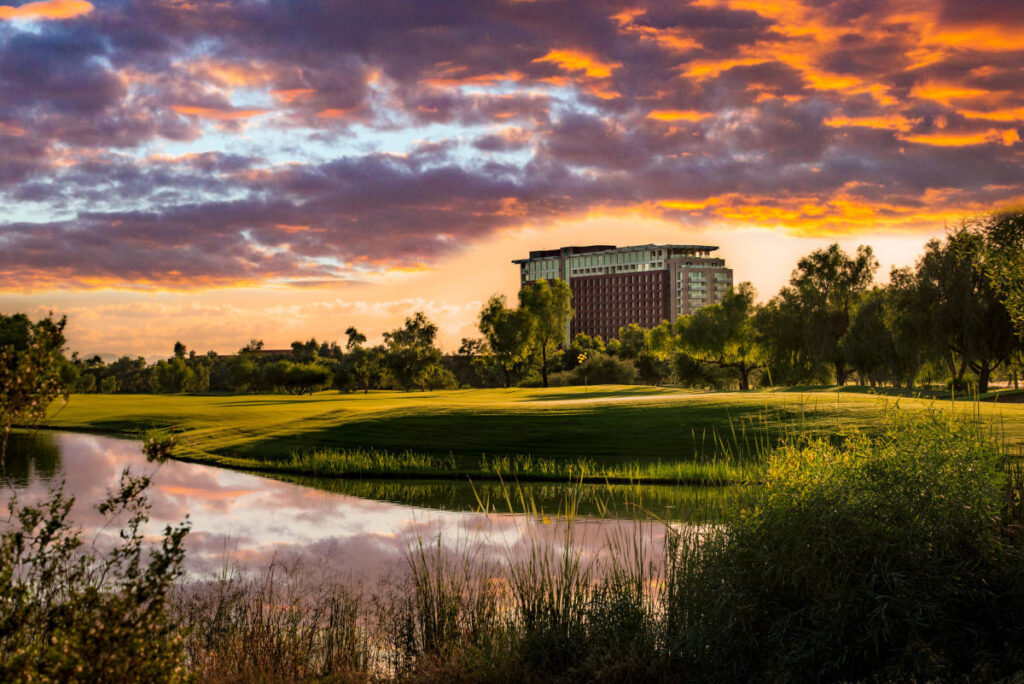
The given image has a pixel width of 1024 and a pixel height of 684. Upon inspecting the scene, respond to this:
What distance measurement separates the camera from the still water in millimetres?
13039

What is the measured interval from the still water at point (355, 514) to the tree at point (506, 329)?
6140 cm

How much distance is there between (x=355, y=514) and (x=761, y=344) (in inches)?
2532

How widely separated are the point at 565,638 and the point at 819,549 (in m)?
2.78

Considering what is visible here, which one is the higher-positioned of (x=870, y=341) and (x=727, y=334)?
(x=727, y=334)

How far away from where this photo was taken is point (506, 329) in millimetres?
90188

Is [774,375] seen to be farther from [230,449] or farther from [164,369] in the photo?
[164,369]

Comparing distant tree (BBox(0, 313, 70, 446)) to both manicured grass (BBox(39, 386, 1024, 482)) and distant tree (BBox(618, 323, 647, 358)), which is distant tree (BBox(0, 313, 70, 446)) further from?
distant tree (BBox(618, 323, 647, 358))

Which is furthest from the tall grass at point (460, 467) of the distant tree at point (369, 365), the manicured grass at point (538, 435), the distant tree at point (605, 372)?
the distant tree at point (605, 372)

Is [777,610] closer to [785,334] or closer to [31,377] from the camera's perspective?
[31,377]

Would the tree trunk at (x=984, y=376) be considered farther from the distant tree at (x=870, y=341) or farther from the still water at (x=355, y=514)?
the still water at (x=355, y=514)

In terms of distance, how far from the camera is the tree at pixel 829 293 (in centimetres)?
7138

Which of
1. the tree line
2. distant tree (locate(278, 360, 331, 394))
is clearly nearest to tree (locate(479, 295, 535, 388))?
the tree line

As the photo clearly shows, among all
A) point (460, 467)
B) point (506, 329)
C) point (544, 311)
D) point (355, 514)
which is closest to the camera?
point (355, 514)

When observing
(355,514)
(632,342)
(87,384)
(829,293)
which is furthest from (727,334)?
(87,384)
